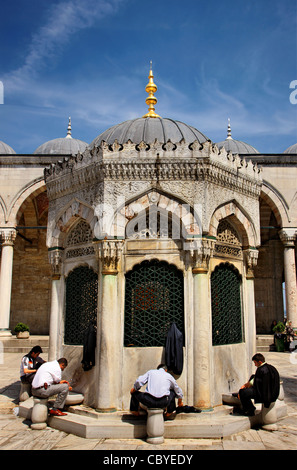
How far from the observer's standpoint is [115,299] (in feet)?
15.6

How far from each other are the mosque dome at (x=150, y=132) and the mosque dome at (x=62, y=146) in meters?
12.8

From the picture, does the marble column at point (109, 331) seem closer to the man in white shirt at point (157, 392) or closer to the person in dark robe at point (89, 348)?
the person in dark robe at point (89, 348)

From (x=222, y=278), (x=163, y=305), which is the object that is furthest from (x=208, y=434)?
(x=222, y=278)

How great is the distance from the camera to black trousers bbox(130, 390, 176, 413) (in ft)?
13.2

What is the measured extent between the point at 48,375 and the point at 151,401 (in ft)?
4.36

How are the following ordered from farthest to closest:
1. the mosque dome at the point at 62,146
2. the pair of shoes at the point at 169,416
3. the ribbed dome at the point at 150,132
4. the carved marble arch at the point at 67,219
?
1. the mosque dome at the point at 62,146
2. the ribbed dome at the point at 150,132
3. the carved marble arch at the point at 67,219
4. the pair of shoes at the point at 169,416

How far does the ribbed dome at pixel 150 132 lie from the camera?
5.83 meters

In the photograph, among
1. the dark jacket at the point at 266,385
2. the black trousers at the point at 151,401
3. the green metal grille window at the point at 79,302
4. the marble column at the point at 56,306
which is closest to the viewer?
the black trousers at the point at 151,401

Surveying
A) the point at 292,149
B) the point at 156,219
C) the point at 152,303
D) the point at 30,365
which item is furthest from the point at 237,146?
the point at 30,365

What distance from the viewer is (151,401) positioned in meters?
4.02

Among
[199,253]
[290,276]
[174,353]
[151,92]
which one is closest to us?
[174,353]

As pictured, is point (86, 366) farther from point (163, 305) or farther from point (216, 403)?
point (216, 403)

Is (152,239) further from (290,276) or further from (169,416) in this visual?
(290,276)

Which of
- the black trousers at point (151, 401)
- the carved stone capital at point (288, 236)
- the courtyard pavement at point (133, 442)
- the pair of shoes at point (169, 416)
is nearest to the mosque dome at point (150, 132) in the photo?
the black trousers at point (151, 401)
